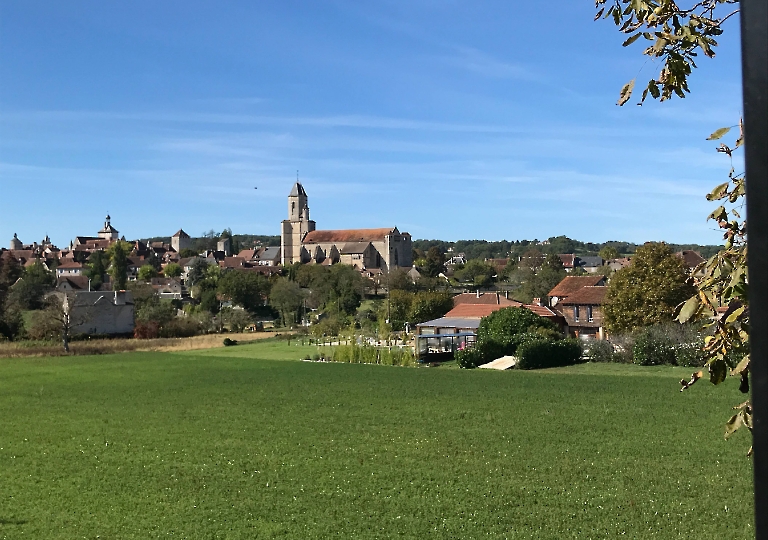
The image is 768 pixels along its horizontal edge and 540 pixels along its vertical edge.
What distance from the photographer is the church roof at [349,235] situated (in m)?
131

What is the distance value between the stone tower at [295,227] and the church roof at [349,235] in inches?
79.7

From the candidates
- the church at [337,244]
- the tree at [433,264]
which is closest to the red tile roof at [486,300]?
the tree at [433,264]

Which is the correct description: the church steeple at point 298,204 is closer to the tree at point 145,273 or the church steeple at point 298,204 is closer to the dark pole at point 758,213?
the tree at point 145,273

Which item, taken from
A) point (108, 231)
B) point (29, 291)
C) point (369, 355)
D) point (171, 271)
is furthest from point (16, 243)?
point (369, 355)

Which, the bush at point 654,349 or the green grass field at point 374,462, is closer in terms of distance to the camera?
the green grass field at point 374,462

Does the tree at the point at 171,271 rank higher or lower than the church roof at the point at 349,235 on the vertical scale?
lower

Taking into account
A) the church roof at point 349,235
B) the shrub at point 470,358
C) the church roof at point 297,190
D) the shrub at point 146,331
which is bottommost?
the shrub at point 470,358

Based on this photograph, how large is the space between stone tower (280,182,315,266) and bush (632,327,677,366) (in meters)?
105

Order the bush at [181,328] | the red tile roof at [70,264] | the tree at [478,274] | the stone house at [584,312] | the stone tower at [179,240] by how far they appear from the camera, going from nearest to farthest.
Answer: the stone house at [584,312], the bush at [181,328], the tree at [478,274], the red tile roof at [70,264], the stone tower at [179,240]

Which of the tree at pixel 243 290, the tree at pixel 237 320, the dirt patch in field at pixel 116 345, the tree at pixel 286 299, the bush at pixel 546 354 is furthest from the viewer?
the tree at pixel 243 290

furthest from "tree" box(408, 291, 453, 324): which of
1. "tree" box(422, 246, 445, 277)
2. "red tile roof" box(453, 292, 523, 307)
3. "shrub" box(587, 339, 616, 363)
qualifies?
"tree" box(422, 246, 445, 277)

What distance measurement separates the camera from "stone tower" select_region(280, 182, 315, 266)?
140 metres

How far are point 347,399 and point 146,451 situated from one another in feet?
31.7

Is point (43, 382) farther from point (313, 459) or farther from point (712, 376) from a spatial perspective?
point (712, 376)
